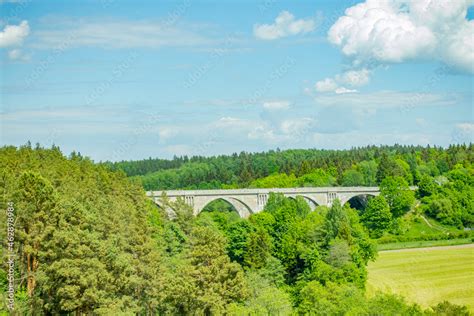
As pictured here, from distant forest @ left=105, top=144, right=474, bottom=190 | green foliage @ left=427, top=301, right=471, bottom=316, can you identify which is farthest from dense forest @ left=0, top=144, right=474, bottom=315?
distant forest @ left=105, top=144, right=474, bottom=190

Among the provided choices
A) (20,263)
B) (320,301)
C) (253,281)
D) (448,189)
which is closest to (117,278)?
Result: (20,263)

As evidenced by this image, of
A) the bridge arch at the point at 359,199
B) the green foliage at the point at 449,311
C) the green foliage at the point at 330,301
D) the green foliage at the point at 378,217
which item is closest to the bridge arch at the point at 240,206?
the bridge arch at the point at 359,199

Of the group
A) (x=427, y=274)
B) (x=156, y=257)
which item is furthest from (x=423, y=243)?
(x=156, y=257)

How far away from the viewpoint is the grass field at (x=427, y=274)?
184 feet

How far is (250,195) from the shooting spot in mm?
101125

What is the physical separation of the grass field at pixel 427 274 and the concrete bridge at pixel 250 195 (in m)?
27.0

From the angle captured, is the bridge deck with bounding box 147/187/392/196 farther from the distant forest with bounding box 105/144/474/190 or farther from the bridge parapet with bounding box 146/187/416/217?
the distant forest with bounding box 105/144/474/190

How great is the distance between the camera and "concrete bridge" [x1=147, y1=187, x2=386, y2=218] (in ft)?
310

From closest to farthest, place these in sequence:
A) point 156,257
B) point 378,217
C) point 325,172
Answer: point 156,257, point 378,217, point 325,172

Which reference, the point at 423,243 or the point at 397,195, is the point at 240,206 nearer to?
the point at 397,195

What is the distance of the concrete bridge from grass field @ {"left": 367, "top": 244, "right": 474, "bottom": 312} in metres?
27.0

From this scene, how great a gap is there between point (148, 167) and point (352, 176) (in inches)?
3445

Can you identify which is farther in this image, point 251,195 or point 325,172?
point 325,172

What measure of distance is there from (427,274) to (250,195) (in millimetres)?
40443
